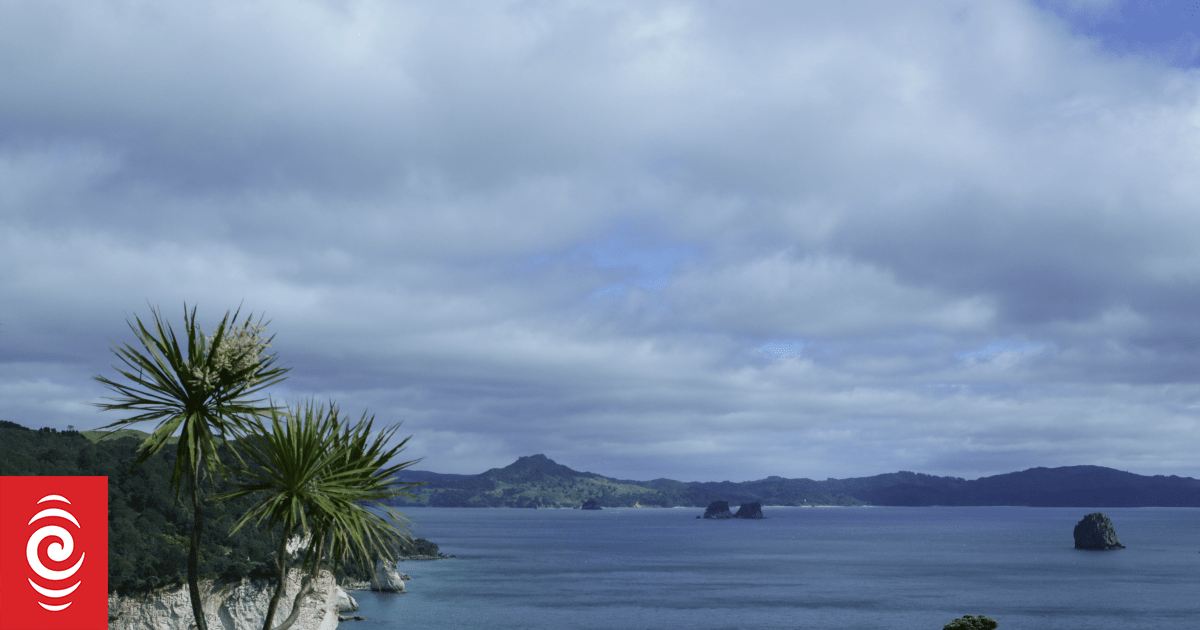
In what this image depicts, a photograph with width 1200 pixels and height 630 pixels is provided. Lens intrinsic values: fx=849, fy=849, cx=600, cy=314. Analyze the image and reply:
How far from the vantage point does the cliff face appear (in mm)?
76750

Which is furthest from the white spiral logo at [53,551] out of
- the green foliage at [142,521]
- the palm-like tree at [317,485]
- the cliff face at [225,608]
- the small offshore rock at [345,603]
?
the small offshore rock at [345,603]

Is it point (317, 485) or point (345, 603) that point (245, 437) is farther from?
point (345, 603)

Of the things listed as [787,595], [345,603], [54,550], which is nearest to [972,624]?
[54,550]

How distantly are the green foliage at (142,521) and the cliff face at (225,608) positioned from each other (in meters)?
1.32

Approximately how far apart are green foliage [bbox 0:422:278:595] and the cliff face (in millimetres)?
1322

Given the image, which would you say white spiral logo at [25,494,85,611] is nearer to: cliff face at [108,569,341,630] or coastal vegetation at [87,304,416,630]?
coastal vegetation at [87,304,416,630]

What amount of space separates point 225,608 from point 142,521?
12.4 metres

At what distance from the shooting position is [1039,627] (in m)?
108

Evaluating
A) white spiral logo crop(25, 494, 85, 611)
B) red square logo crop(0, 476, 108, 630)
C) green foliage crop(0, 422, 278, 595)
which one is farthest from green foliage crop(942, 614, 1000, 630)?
green foliage crop(0, 422, 278, 595)

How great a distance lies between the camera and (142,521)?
3386 inches

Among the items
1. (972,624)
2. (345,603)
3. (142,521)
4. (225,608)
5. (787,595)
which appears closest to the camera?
(972,624)

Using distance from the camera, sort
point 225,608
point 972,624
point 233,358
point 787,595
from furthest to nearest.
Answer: point 787,595 → point 225,608 → point 972,624 → point 233,358

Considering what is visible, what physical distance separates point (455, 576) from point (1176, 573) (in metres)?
143

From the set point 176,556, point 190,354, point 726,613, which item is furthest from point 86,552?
point 726,613
